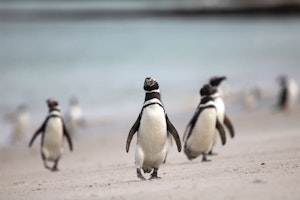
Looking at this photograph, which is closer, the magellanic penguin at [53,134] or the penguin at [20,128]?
the magellanic penguin at [53,134]

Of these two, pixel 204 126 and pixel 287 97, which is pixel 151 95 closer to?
pixel 204 126

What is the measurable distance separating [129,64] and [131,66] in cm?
148

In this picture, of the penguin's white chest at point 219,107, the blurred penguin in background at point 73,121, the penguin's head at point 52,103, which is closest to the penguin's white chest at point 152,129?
the penguin's white chest at point 219,107

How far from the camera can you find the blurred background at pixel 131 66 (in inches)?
801

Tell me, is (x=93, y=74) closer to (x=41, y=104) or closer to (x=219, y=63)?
(x=219, y=63)

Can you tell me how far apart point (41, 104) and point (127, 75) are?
31.7ft

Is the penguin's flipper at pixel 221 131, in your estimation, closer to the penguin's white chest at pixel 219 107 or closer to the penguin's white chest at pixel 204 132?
the penguin's white chest at pixel 204 132

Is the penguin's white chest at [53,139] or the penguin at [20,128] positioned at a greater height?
the penguin at [20,128]

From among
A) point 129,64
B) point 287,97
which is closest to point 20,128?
point 287,97

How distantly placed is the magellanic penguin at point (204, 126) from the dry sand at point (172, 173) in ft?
0.69

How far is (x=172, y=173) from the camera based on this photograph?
8711 mm

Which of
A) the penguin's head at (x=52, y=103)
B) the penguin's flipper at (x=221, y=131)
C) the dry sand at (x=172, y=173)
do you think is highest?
the penguin's head at (x=52, y=103)

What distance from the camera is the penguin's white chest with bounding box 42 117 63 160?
11.0 meters

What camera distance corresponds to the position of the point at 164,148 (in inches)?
342
